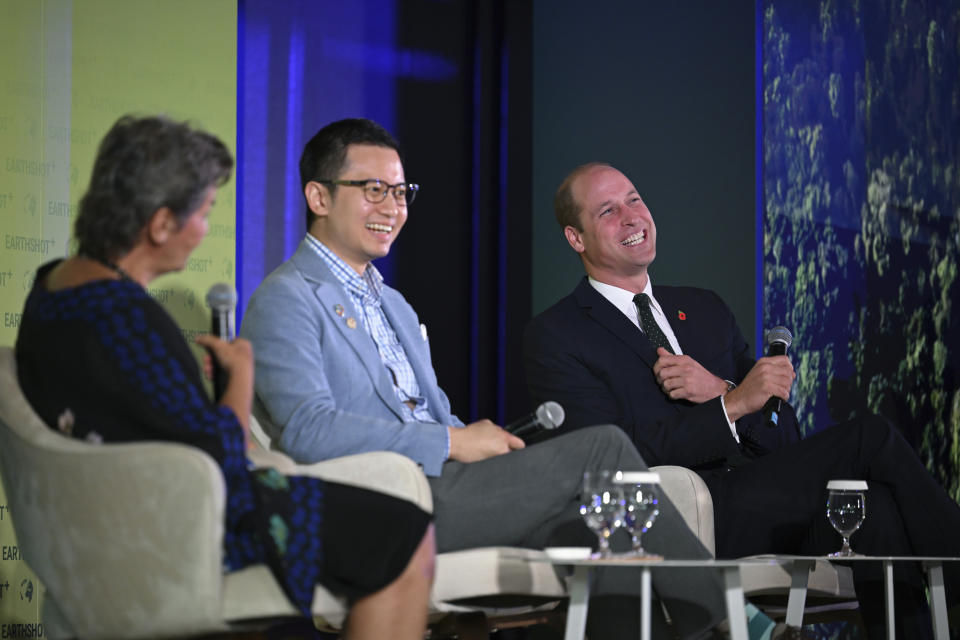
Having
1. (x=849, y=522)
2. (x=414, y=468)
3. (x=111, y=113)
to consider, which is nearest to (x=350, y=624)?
(x=414, y=468)

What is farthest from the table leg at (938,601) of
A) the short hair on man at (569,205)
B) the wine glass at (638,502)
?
the short hair on man at (569,205)

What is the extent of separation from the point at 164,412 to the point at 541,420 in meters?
0.98

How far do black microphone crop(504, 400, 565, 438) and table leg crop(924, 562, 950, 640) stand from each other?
101cm

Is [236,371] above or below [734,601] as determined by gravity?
above

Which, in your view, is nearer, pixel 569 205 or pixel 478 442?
pixel 478 442

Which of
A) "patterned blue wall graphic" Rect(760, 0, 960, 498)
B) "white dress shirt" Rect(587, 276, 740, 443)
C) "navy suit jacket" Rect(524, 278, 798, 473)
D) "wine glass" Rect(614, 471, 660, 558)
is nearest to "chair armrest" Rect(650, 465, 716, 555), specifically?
Result: "navy suit jacket" Rect(524, 278, 798, 473)

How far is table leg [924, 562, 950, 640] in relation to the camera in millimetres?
2867

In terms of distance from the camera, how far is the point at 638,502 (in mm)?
2391

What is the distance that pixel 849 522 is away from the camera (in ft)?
9.39

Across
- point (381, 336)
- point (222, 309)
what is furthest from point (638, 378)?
point (222, 309)

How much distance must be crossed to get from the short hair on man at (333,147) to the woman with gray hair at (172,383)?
896mm

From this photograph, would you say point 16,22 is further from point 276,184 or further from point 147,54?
point 276,184

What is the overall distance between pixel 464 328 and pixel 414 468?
2.79 m

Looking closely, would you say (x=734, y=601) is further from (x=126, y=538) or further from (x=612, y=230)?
(x=612, y=230)
